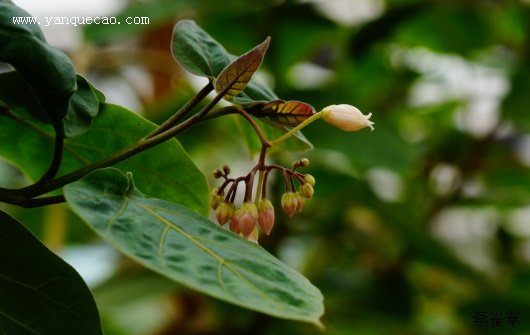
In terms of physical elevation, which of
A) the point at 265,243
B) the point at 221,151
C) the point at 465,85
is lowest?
the point at 265,243

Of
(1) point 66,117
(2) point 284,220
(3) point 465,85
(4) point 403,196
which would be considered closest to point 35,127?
(1) point 66,117

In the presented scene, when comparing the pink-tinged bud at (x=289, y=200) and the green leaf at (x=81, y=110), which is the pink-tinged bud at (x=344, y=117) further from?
the green leaf at (x=81, y=110)

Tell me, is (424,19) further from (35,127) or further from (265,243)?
(35,127)

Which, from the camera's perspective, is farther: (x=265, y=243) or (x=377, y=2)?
(x=377, y=2)

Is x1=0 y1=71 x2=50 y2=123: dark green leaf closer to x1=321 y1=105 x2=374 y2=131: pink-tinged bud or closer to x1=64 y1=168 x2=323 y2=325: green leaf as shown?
x1=64 y1=168 x2=323 y2=325: green leaf

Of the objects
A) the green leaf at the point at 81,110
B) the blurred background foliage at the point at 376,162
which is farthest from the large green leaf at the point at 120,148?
the blurred background foliage at the point at 376,162

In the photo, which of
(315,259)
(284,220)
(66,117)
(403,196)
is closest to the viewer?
(66,117)
